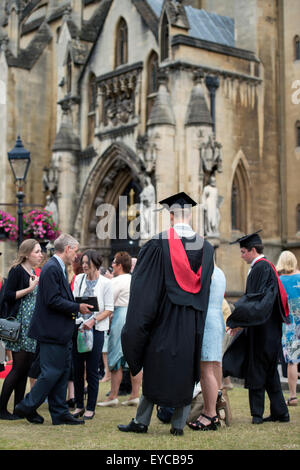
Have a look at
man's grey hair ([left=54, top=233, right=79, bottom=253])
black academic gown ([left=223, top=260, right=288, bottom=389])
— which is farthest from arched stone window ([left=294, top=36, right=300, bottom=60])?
man's grey hair ([left=54, top=233, right=79, bottom=253])

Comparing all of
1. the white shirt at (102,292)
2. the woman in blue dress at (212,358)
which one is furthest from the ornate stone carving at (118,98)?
the woman in blue dress at (212,358)

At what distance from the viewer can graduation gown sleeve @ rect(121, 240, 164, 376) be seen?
6.50 m

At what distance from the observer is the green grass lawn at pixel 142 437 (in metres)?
6.01

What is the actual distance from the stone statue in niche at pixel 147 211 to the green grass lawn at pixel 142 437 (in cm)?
1188

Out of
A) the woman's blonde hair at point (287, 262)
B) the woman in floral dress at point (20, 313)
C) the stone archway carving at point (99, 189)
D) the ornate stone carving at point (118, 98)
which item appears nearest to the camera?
the woman in floral dress at point (20, 313)

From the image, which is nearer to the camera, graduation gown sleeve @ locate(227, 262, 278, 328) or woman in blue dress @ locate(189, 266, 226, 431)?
woman in blue dress @ locate(189, 266, 226, 431)

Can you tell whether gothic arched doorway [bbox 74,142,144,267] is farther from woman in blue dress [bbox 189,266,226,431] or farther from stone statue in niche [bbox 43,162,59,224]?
woman in blue dress [bbox 189,266,226,431]

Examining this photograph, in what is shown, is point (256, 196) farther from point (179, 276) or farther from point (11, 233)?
point (179, 276)

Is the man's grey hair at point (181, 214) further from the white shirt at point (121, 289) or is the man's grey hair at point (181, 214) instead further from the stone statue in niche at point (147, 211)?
the stone statue in niche at point (147, 211)

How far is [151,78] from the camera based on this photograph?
21953mm

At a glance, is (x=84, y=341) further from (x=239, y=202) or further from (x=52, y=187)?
(x=52, y=187)

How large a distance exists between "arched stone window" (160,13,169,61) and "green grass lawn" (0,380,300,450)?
14.5m

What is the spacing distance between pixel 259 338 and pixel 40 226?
538 inches

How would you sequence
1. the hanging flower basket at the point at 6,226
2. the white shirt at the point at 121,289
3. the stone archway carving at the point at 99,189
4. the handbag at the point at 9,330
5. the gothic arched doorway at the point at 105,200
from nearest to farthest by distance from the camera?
the handbag at the point at 9,330, the white shirt at the point at 121,289, the hanging flower basket at the point at 6,226, the stone archway carving at the point at 99,189, the gothic arched doorway at the point at 105,200
